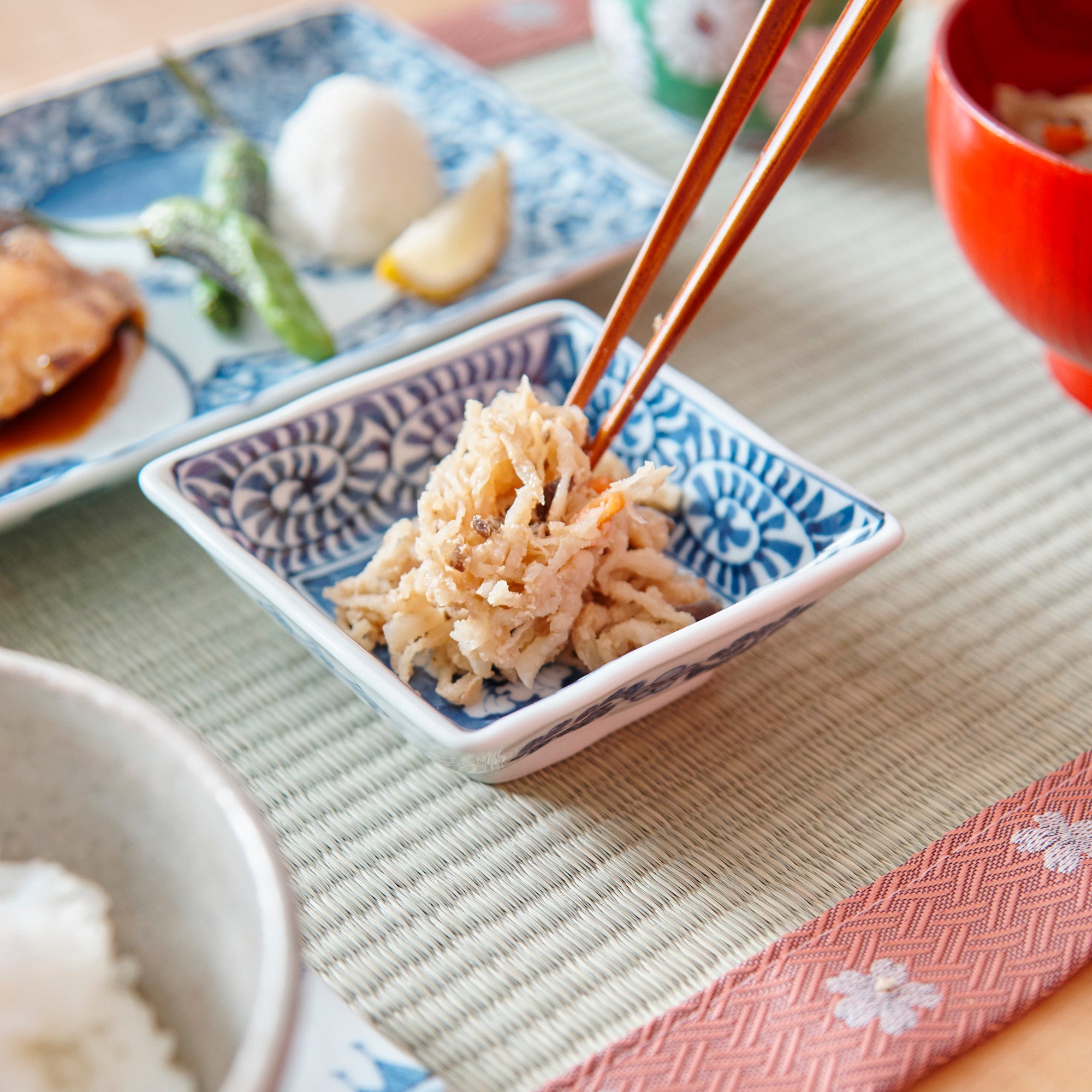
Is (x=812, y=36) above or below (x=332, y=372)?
above

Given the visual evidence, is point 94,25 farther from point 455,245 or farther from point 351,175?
point 455,245

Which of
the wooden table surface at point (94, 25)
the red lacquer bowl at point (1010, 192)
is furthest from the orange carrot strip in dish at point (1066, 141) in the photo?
the wooden table surface at point (94, 25)

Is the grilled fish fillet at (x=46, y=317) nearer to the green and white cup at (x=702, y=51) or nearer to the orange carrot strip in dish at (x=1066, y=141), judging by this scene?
the green and white cup at (x=702, y=51)

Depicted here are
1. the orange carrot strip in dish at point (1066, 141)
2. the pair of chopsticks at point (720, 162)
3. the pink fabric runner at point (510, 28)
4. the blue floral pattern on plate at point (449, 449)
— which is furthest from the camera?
the pink fabric runner at point (510, 28)

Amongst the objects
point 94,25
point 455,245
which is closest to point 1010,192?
point 455,245

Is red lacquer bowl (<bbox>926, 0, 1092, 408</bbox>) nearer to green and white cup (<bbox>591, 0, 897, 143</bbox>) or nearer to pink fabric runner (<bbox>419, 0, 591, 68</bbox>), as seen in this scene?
green and white cup (<bbox>591, 0, 897, 143</bbox>)

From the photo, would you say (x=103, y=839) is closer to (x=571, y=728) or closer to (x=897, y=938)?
(x=571, y=728)

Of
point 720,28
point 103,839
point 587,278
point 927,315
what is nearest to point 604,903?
point 103,839
